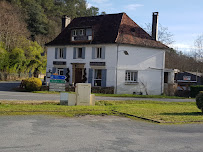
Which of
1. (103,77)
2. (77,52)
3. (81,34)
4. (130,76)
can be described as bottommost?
(103,77)

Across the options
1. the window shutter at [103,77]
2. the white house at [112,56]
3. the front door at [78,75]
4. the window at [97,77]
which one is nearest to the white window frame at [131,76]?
the white house at [112,56]

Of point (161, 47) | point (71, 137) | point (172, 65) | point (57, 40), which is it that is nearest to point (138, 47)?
point (161, 47)

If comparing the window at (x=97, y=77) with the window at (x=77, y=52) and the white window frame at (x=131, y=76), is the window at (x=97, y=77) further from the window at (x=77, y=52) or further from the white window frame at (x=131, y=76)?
the white window frame at (x=131, y=76)

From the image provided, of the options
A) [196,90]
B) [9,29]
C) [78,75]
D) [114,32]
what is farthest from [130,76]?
[9,29]

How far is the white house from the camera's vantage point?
29562 millimetres

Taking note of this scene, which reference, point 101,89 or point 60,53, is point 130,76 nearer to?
point 101,89

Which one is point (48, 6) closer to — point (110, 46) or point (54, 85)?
point (110, 46)

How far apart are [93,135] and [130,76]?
2179cm

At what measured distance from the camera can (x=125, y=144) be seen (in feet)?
25.6

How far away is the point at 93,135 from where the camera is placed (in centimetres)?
885

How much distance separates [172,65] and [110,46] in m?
35.0

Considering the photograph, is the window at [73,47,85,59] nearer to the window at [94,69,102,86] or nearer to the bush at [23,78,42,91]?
the window at [94,69,102,86]

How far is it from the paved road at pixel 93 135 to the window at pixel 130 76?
59.0 feet

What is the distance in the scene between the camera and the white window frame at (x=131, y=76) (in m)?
30.1
